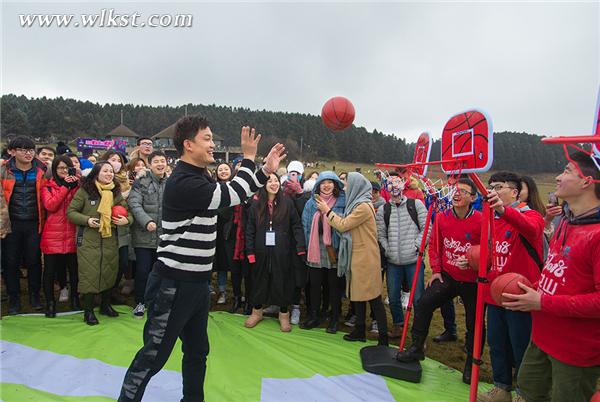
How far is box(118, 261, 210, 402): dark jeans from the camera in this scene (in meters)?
2.70

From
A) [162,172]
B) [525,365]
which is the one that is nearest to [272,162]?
[525,365]

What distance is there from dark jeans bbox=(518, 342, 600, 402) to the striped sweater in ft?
8.35

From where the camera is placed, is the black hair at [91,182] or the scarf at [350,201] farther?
the black hair at [91,182]

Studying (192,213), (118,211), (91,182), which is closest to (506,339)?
(192,213)

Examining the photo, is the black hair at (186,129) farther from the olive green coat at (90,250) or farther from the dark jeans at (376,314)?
the dark jeans at (376,314)

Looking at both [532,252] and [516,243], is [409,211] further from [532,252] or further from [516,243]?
[532,252]

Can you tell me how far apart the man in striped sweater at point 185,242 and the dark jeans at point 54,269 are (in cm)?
323

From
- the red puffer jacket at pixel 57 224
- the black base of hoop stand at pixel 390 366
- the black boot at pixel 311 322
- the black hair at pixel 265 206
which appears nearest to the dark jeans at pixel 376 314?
the black base of hoop stand at pixel 390 366

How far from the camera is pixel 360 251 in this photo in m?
4.76

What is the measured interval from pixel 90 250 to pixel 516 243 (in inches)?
208

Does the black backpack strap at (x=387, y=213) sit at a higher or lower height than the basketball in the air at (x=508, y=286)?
higher

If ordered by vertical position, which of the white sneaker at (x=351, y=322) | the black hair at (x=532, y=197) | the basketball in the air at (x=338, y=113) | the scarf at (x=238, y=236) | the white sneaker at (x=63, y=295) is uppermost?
the basketball in the air at (x=338, y=113)

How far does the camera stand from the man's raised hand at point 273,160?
2.99 m

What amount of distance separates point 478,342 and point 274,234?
302 centimetres
